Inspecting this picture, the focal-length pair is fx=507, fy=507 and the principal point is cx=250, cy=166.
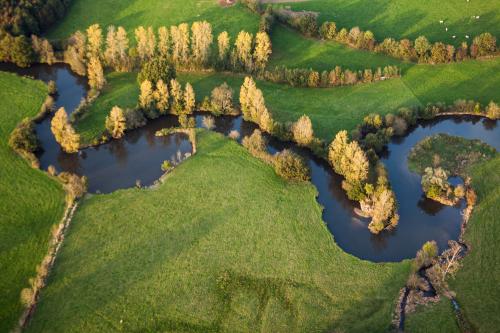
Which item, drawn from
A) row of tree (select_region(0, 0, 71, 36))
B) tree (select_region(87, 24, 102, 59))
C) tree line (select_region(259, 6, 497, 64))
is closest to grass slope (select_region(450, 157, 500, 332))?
tree line (select_region(259, 6, 497, 64))

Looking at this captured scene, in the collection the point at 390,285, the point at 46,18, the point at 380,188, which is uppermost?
the point at 46,18

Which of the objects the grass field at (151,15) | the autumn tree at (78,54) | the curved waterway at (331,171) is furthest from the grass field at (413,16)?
the autumn tree at (78,54)

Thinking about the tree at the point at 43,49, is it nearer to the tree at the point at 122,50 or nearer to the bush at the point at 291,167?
the tree at the point at 122,50

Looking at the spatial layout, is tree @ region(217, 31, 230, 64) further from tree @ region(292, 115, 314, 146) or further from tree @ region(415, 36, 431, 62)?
tree @ region(415, 36, 431, 62)

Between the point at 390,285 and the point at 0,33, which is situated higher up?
the point at 0,33

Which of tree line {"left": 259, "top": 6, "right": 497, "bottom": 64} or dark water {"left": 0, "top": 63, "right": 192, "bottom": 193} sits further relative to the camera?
tree line {"left": 259, "top": 6, "right": 497, "bottom": 64}

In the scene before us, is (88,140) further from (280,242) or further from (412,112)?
(412,112)

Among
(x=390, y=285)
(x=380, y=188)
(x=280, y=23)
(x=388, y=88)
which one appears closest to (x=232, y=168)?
(x=380, y=188)

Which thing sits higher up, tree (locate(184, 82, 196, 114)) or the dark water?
tree (locate(184, 82, 196, 114))
